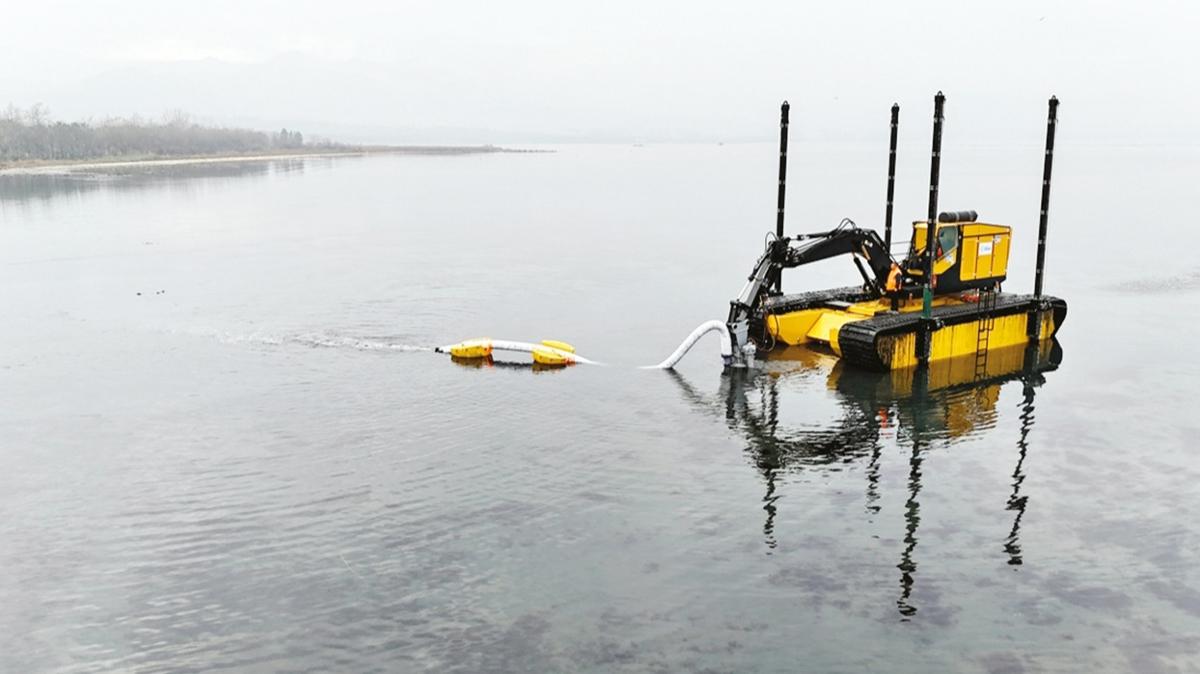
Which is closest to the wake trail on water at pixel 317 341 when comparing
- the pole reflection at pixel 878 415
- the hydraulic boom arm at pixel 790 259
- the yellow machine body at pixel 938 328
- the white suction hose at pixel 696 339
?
the white suction hose at pixel 696 339

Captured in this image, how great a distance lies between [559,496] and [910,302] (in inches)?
629

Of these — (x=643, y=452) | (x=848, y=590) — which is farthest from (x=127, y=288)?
(x=848, y=590)

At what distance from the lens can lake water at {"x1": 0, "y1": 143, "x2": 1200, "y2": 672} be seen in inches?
496

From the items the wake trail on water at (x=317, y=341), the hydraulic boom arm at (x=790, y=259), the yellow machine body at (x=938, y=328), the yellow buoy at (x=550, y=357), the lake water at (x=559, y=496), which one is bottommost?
the lake water at (x=559, y=496)

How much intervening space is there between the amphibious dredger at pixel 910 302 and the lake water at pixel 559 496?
1.33m

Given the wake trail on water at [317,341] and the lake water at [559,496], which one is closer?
the lake water at [559,496]

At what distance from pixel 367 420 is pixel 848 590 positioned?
11652mm

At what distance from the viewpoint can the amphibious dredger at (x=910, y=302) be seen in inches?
1042

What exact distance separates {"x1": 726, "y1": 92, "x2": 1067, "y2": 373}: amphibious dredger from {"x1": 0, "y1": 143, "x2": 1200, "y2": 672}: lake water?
1325 millimetres

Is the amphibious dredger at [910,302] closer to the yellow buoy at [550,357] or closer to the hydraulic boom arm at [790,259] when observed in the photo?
the hydraulic boom arm at [790,259]

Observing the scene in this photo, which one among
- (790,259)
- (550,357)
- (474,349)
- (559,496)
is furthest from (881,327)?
(559,496)

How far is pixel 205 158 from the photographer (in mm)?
181375

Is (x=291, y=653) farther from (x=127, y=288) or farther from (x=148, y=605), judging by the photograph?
(x=127, y=288)

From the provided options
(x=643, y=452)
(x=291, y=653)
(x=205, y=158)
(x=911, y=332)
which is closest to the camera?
(x=291, y=653)
